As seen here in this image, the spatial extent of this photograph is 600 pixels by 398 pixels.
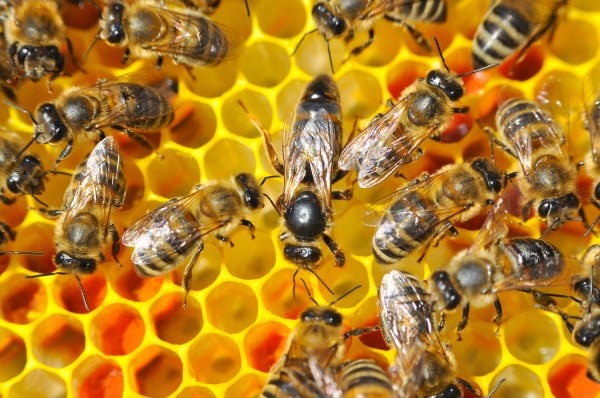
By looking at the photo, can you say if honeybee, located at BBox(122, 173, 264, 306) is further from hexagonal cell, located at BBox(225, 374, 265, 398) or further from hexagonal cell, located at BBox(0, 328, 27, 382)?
hexagonal cell, located at BBox(0, 328, 27, 382)

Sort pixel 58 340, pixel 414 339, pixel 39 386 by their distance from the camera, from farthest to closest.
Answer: pixel 58 340 → pixel 39 386 → pixel 414 339

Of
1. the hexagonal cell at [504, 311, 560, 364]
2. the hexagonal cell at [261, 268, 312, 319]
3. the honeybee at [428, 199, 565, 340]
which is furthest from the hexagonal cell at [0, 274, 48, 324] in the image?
the hexagonal cell at [504, 311, 560, 364]

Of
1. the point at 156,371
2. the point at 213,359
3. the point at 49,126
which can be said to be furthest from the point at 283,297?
the point at 49,126

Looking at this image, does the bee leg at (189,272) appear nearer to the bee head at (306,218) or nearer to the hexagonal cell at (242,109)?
the bee head at (306,218)

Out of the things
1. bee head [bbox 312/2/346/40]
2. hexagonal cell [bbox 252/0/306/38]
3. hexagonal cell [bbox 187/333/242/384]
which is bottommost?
hexagonal cell [bbox 187/333/242/384]

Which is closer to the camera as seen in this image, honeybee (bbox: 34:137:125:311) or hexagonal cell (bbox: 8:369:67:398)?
honeybee (bbox: 34:137:125:311)

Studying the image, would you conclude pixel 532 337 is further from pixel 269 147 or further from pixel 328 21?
pixel 328 21

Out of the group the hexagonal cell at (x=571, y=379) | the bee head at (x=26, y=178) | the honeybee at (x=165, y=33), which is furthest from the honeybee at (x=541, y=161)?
the bee head at (x=26, y=178)
